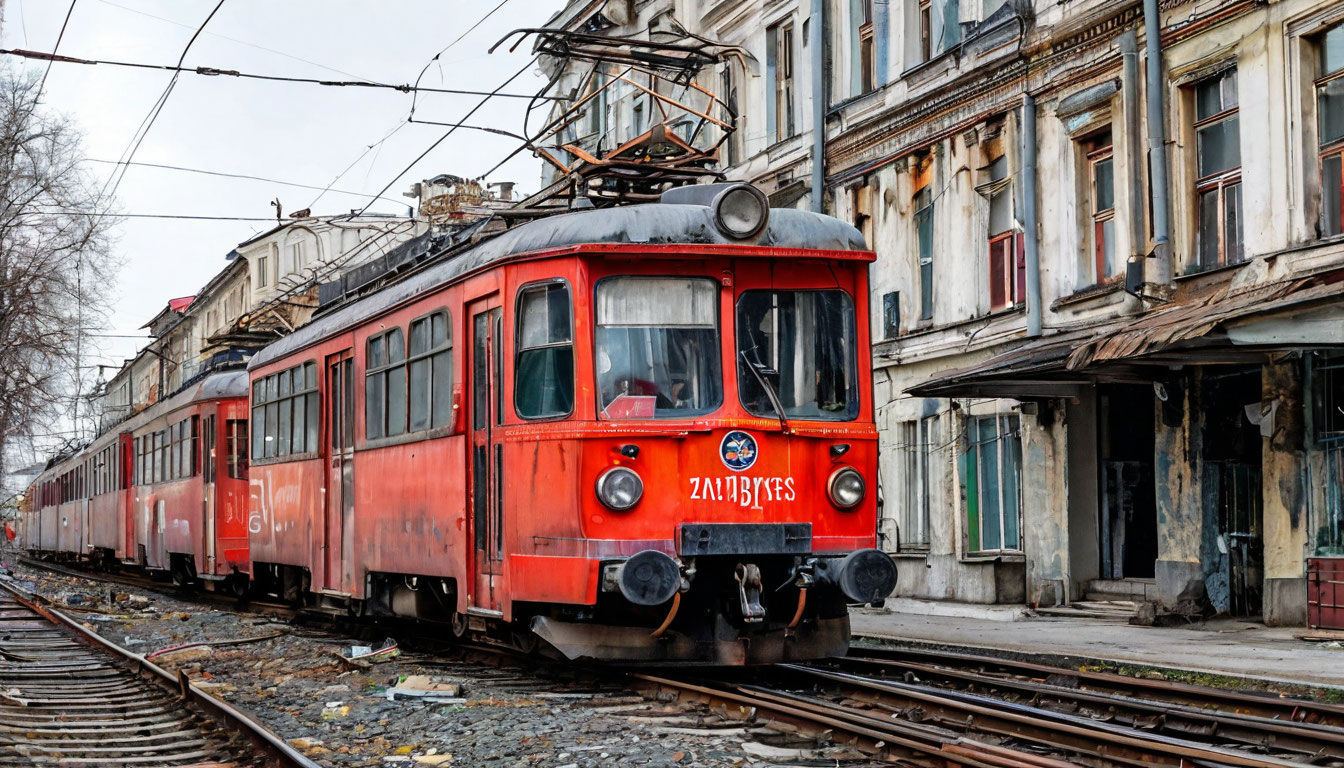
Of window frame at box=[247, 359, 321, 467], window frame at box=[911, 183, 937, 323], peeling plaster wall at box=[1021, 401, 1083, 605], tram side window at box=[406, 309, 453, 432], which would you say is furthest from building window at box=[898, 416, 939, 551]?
tram side window at box=[406, 309, 453, 432]

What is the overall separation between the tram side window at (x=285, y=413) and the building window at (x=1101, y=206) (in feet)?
29.5

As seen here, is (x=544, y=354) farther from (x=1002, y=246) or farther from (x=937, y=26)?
(x=937, y=26)

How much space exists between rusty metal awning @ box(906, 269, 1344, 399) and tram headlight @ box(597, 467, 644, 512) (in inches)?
225

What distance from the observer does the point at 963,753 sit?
7.29 metres

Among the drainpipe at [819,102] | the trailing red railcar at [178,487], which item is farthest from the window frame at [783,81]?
the trailing red railcar at [178,487]

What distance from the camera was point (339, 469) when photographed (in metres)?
15.1

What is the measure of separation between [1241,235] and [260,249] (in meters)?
53.1

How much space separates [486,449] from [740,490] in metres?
2.01

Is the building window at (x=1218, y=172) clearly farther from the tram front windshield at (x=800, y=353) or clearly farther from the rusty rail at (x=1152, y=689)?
the tram front windshield at (x=800, y=353)

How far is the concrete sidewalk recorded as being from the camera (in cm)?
1195

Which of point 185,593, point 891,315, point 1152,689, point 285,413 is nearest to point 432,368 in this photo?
point 285,413

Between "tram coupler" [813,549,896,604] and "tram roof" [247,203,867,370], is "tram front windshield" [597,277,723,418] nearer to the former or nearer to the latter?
"tram roof" [247,203,867,370]

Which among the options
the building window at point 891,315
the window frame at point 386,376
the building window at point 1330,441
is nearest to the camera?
the window frame at point 386,376

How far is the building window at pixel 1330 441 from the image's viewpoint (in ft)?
50.3
